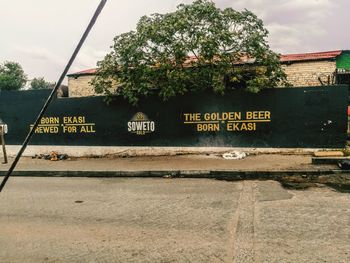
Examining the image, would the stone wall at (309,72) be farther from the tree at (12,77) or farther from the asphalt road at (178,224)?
the tree at (12,77)

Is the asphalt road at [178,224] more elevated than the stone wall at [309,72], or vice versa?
the stone wall at [309,72]

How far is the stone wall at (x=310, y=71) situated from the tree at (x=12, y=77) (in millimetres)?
42665

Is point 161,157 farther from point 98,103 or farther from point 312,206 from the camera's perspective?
point 312,206

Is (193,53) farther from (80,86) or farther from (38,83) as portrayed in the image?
(38,83)

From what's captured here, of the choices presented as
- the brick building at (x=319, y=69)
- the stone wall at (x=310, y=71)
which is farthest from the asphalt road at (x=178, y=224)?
the stone wall at (x=310, y=71)

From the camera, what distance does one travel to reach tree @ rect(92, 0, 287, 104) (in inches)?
472

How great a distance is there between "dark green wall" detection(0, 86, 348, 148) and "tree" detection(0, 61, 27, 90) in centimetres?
3832

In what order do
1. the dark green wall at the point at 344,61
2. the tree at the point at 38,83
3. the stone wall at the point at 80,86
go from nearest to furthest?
the dark green wall at the point at 344,61 < the stone wall at the point at 80,86 < the tree at the point at 38,83

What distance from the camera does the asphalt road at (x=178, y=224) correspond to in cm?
432

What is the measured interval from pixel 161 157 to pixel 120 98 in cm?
290

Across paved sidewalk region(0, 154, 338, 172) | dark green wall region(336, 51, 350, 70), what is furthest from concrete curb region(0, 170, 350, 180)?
dark green wall region(336, 51, 350, 70)

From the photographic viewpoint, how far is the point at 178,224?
17.9 ft

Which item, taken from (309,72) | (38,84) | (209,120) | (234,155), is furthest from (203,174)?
(38,84)

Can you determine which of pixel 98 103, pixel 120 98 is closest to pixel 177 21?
pixel 120 98
